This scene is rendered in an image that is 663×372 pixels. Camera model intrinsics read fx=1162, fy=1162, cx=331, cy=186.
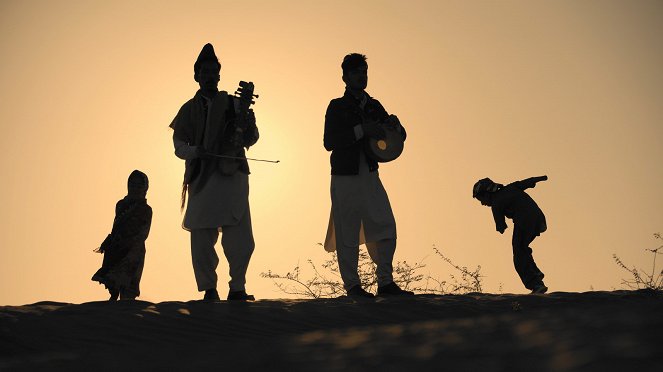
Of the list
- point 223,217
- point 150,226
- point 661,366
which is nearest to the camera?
point 661,366

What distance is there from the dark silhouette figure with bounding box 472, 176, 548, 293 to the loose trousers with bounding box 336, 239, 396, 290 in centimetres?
216

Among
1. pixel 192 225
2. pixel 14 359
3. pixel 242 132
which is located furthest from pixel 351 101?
pixel 14 359

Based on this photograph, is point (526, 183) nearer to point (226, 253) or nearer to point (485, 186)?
point (485, 186)

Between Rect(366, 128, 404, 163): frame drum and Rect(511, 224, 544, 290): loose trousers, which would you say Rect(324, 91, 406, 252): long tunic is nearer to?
Rect(366, 128, 404, 163): frame drum

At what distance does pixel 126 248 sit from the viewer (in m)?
12.2

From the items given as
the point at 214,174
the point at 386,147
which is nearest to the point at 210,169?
the point at 214,174

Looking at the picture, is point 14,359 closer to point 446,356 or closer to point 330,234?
point 446,356

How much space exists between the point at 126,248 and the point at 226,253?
1966 millimetres

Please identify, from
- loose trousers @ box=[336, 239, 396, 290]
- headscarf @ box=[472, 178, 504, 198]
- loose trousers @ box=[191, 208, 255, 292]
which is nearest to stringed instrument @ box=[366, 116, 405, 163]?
loose trousers @ box=[336, 239, 396, 290]

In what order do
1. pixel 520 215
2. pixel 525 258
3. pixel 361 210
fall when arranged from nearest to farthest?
pixel 361 210 < pixel 525 258 < pixel 520 215

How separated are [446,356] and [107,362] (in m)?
2.31

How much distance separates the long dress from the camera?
12180 mm

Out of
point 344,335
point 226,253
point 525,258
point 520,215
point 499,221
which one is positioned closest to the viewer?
point 344,335

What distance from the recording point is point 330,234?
11430 mm
